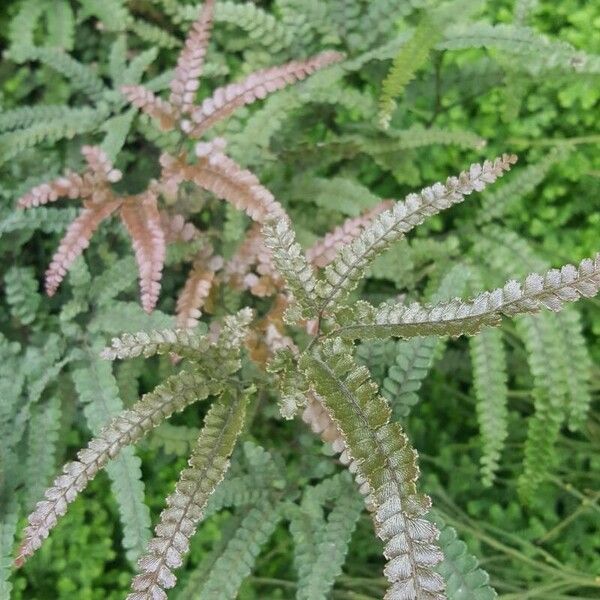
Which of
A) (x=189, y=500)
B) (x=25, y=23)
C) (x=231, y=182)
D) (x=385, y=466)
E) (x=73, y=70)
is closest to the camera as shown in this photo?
(x=385, y=466)

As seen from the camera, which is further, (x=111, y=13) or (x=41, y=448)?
(x=111, y=13)

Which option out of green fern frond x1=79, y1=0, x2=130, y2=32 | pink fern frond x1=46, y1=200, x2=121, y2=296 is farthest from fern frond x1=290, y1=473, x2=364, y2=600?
green fern frond x1=79, y1=0, x2=130, y2=32

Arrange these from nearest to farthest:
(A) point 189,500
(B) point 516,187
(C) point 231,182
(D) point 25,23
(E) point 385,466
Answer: (E) point 385,466, (A) point 189,500, (C) point 231,182, (B) point 516,187, (D) point 25,23

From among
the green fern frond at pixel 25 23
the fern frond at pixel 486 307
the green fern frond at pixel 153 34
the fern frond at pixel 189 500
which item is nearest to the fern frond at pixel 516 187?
the fern frond at pixel 486 307

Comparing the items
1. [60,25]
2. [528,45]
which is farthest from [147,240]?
[528,45]

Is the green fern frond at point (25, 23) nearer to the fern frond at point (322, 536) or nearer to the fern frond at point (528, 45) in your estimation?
the fern frond at point (528, 45)

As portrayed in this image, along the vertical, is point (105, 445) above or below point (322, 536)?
above

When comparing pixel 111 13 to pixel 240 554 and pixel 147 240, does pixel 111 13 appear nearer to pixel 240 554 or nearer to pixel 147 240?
pixel 147 240
